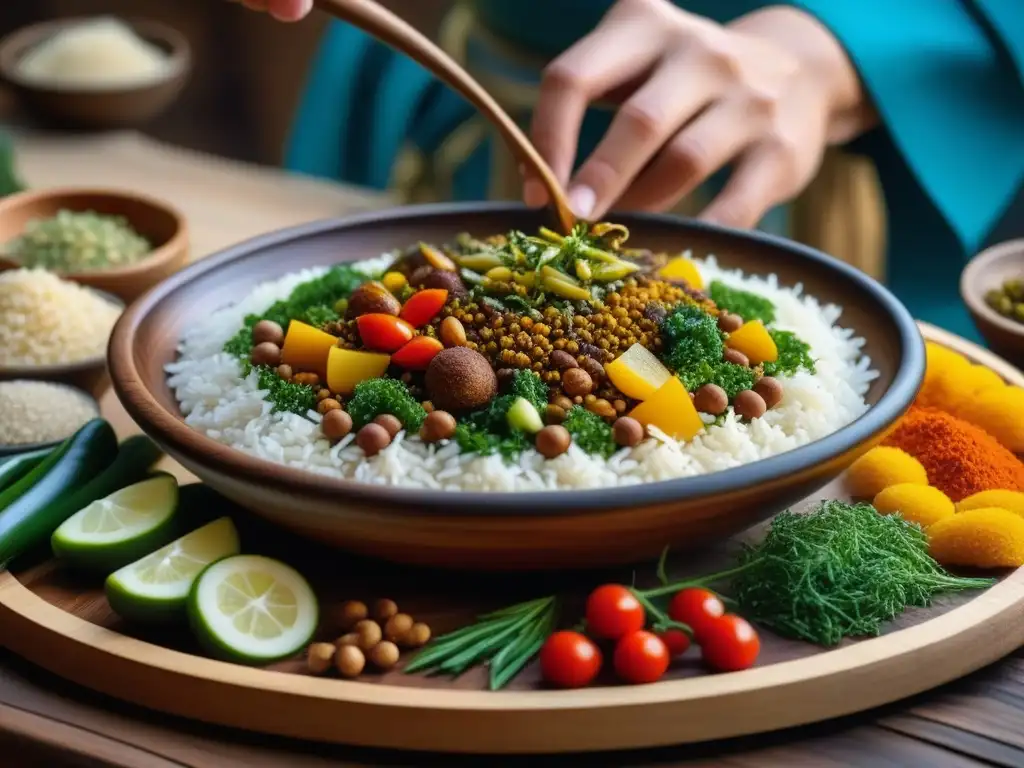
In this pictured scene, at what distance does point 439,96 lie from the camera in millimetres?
4414

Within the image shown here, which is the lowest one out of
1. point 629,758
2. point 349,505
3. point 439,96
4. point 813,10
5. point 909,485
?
point 439,96

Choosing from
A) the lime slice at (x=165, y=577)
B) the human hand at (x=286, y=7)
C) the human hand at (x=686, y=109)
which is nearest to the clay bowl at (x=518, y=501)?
the lime slice at (x=165, y=577)

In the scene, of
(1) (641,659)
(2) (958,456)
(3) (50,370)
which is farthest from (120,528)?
(2) (958,456)

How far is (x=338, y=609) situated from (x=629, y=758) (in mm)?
503

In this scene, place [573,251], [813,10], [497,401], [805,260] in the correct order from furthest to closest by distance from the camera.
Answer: [813,10], [805,260], [573,251], [497,401]

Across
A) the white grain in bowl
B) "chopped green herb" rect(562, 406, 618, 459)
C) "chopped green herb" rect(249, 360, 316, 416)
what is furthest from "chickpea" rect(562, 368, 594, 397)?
the white grain in bowl

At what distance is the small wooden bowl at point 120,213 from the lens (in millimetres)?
3138

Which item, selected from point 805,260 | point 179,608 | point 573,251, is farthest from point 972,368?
point 179,608

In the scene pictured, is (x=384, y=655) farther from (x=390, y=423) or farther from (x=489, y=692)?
(x=390, y=423)

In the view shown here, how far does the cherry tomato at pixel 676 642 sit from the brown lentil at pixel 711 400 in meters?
0.42

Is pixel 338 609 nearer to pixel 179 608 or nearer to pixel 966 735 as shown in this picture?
pixel 179 608

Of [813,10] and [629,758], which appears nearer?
[629,758]

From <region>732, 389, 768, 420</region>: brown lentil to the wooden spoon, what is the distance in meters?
0.69

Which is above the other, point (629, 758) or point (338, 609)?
point (629, 758)
